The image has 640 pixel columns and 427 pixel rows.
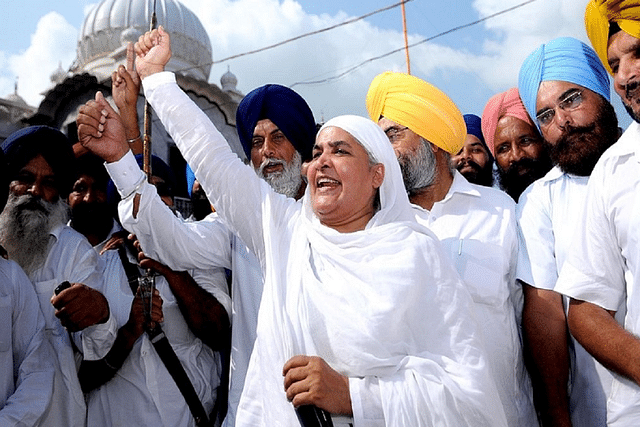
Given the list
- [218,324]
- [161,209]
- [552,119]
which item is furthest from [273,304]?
[552,119]

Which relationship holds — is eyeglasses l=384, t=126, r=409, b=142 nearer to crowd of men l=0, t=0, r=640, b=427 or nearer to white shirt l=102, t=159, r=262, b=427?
crowd of men l=0, t=0, r=640, b=427

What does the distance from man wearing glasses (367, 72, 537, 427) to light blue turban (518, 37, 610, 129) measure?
0.39 meters

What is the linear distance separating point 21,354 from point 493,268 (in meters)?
2.25

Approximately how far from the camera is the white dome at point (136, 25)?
21.1 meters

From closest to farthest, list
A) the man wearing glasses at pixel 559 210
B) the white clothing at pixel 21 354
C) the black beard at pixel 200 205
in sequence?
1. the man wearing glasses at pixel 559 210
2. the white clothing at pixel 21 354
3. the black beard at pixel 200 205

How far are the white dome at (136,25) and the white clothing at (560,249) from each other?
19.2 meters

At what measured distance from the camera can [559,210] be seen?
270 cm

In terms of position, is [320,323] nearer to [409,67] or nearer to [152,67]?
[152,67]

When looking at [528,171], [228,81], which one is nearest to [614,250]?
[528,171]

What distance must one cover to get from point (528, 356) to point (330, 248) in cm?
110

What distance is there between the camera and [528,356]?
2.67 meters

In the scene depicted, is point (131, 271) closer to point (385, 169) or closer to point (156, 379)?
point (156, 379)

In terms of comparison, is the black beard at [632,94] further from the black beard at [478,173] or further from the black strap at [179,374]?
the black strap at [179,374]

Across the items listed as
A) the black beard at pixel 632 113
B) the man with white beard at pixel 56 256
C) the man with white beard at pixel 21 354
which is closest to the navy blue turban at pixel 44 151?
the man with white beard at pixel 56 256
